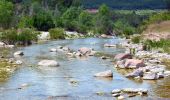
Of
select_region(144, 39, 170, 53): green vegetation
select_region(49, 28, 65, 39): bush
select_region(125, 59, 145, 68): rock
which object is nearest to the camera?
select_region(125, 59, 145, 68): rock

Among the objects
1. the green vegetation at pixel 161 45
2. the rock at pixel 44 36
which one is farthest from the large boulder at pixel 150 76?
the rock at pixel 44 36

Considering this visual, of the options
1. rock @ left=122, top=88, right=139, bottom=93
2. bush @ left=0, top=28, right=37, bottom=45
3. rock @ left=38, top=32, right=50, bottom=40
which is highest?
rock @ left=122, top=88, right=139, bottom=93

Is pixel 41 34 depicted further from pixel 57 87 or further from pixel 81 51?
pixel 57 87

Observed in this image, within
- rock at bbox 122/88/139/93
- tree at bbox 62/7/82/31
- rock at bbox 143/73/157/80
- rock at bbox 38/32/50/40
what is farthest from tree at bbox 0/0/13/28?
rock at bbox 122/88/139/93

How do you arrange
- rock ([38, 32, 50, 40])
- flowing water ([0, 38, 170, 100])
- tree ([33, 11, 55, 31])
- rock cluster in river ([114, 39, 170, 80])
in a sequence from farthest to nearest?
tree ([33, 11, 55, 31])
rock ([38, 32, 50, 40])
rock cluster in river ([114, 39, 170, 80])
flowing water ([0, 38, 170, 100])

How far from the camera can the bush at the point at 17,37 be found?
196 ft

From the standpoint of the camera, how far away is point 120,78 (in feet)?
99.4

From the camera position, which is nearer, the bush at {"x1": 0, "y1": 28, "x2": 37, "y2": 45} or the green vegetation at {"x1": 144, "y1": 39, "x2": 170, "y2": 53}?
the green vegetation at {"x1": 144, "y1": 39, "x2": 170, "y2": 53}

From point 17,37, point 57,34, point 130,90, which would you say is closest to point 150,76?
point 130,90

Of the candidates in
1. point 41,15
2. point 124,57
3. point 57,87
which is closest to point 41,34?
point 41,15

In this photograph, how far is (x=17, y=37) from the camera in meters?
61.0

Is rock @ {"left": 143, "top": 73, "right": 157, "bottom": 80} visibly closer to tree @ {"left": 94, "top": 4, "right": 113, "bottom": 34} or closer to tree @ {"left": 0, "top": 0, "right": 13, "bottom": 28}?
tree @ {"left": 0, "top": 0, "right": 13, "bottom": 28}

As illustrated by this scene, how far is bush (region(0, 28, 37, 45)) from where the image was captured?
5977cm

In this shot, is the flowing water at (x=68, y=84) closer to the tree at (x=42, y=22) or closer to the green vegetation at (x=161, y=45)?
the green vegetation at (x=161, y=45)
